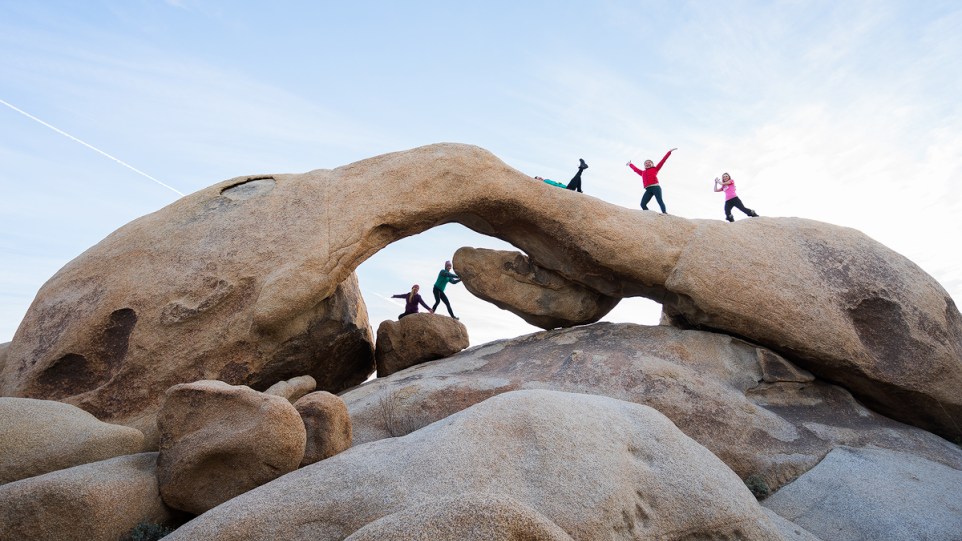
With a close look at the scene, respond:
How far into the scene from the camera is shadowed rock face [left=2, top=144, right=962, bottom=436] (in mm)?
10422

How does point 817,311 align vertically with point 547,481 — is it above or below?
above

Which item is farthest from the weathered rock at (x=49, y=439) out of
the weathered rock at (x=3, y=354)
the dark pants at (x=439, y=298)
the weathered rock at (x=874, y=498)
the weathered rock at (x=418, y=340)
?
the weathered rock at (x=874, y=498)

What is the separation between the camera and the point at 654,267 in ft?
39.0

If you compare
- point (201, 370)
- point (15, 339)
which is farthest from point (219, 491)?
point (15, 339)

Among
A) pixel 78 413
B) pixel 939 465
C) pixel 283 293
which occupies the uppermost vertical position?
pixel 283 293

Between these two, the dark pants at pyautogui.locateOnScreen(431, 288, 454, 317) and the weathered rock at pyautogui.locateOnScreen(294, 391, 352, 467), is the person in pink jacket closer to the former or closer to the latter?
the dark pants at pyautogui.locateOnScreen(431, 288, 454, 317)

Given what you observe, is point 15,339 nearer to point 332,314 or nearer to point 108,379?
point 108,379

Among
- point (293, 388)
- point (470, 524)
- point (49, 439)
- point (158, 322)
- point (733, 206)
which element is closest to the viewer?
point (470, 524)

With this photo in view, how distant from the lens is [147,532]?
21.1ft

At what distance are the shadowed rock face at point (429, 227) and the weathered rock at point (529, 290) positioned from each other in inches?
Answer: 17.7

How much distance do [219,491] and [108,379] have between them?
14.4 ft

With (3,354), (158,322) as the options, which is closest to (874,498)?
(158,322)

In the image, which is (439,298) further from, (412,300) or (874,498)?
(874,498)

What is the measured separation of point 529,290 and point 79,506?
8492mm
